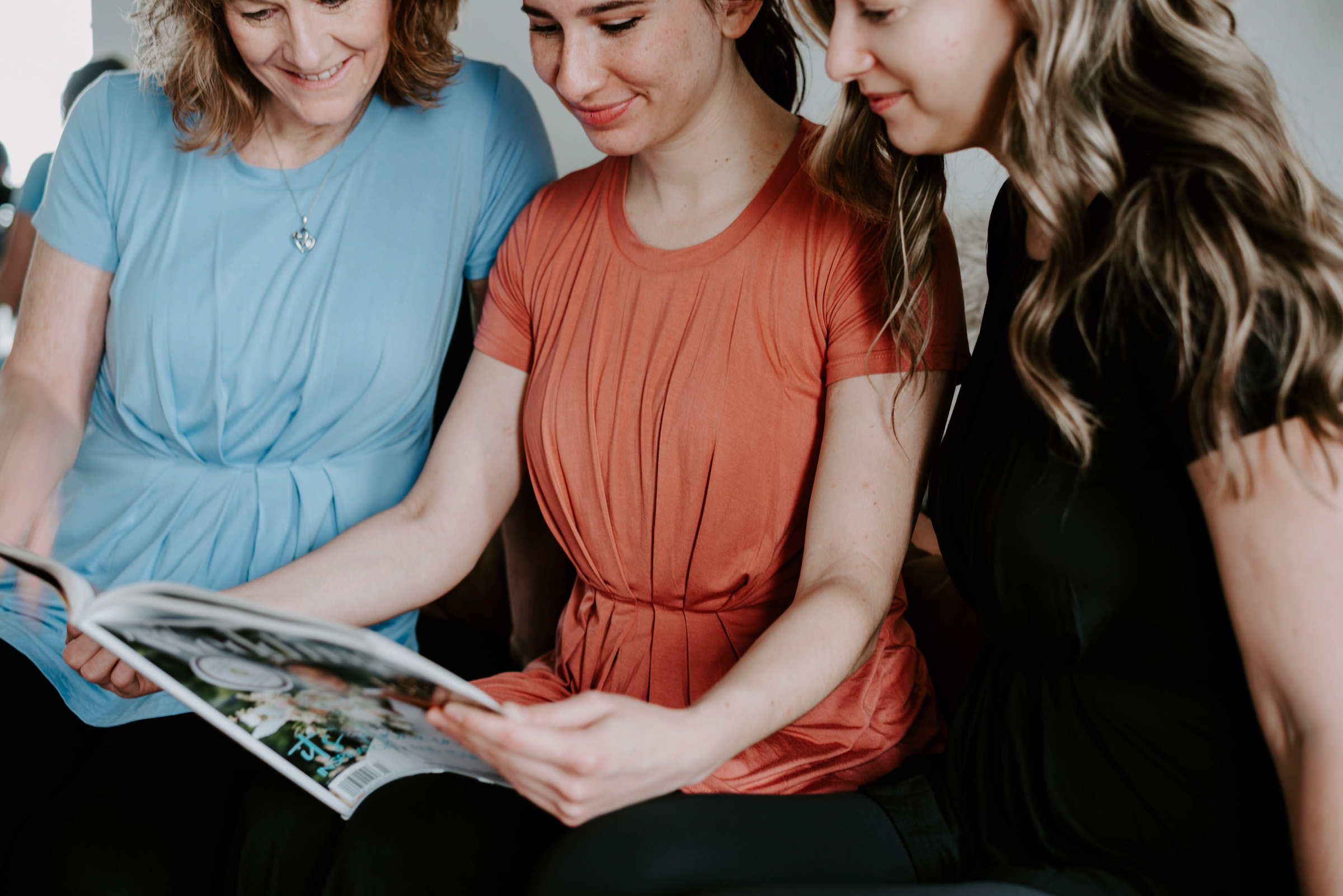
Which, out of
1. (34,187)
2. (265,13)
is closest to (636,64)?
(265,13)

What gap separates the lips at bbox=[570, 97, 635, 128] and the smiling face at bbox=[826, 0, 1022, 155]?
26 cm

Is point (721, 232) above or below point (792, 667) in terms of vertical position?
above

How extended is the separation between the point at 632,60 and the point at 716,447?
1.42 feet

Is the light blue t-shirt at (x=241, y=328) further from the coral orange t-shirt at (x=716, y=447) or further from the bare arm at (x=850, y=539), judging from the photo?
the bare arm at (x=850, y=539)

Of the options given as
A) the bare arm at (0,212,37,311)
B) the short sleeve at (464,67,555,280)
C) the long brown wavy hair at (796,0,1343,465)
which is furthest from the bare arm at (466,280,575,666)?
the bare arm at (0,212,37,311)

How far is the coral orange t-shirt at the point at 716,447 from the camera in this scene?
1.09 m

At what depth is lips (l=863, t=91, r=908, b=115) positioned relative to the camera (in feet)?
3.03

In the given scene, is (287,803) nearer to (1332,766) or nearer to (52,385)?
(52,385)

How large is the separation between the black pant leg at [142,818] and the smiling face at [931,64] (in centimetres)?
106

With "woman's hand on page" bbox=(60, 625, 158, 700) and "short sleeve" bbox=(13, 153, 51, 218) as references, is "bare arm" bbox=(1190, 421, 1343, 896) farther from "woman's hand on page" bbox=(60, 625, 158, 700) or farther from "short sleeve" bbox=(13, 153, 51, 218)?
"short sleeve" bbox=(13, 153, 51, 218)

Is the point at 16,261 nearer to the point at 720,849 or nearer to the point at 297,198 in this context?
the point at 297,198

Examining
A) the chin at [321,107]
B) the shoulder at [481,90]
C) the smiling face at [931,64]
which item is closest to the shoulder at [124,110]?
the chin at [321,107]

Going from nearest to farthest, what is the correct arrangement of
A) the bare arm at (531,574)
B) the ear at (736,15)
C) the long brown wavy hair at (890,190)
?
the long brown wavy hair at (890,190) → the ear at (736,15) → the bare arm at (531,574)

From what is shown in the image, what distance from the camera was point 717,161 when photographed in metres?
1.18
